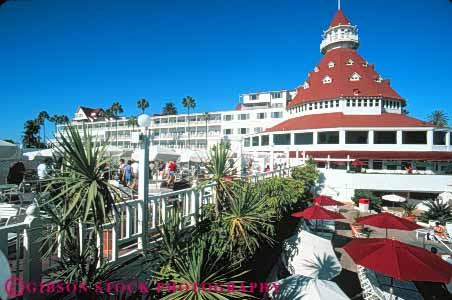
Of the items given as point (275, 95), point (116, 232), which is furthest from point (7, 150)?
point (275, 95)

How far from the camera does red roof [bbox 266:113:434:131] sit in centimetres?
3094

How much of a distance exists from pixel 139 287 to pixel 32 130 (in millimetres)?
67766

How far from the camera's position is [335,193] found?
2403 centimetres

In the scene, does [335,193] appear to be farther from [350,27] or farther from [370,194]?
[350,27]

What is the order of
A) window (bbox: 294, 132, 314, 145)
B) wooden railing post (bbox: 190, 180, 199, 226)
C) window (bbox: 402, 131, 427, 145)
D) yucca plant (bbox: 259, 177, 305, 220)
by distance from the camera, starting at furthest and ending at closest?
window (bbox: 294, 132, 314, 145) → window (bbox: 402, 131, 427, 145) → yucca plant (bbox: 259, 177, 305, 220) → wooden railing post (bbox: 190, 180, 199, 226)

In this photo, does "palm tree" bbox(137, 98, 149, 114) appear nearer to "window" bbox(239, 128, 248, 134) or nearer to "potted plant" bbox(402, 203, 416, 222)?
"window" bbox(239, 128, 248, 134)

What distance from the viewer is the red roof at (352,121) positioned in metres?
30.9

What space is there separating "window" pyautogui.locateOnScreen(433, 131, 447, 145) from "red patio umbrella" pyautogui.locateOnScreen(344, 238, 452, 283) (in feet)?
103

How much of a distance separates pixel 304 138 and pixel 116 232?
32192mm

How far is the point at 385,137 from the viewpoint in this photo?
3098cm

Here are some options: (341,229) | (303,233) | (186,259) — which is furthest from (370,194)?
(186,259)

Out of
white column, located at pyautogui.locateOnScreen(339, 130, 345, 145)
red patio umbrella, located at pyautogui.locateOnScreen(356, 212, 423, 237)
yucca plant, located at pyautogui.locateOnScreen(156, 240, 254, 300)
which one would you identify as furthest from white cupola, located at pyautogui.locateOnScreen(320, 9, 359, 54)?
yucca plant, located at pyautogui.locateOnScreen(156, 240, 254, 300)

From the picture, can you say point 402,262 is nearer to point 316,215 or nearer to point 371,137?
point 316,215

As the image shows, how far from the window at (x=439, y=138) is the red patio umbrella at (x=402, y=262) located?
31.3 meters
